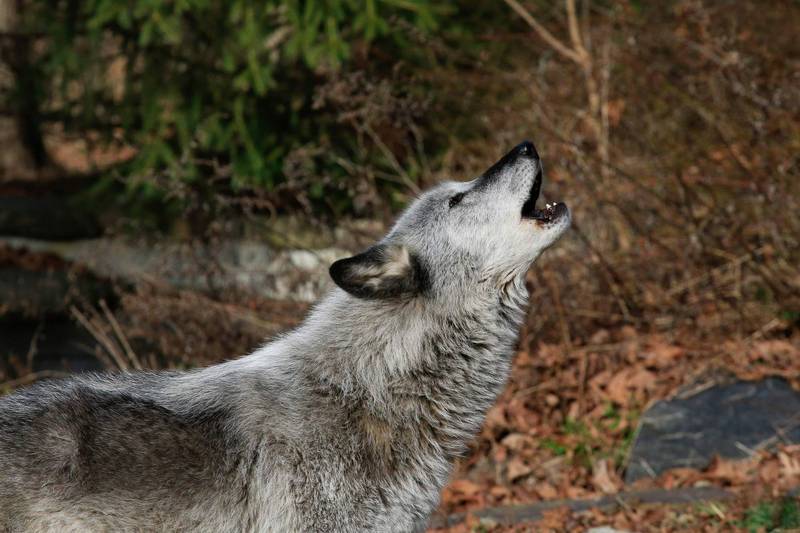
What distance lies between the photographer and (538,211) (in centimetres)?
487

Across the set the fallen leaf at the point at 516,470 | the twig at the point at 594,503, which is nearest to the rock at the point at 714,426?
the twig at the point at 594,503

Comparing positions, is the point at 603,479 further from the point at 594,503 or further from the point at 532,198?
the point at 532,198

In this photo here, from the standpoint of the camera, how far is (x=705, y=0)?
10.2 metres

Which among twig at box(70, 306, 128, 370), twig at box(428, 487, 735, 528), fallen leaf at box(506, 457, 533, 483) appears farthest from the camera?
twig at box(70, 306, 128, 370)

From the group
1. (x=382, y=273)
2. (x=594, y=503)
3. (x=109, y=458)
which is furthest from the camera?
(x=594, y=503)

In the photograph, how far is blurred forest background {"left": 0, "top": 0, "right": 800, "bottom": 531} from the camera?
850cm

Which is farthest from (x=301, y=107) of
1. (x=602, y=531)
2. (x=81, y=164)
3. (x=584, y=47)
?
(x=81, y=164)

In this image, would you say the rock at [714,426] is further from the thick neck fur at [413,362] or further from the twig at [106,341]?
the twig at [106,341]

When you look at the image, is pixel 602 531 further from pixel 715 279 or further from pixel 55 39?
pixel 55 39

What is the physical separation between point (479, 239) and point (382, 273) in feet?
1.62

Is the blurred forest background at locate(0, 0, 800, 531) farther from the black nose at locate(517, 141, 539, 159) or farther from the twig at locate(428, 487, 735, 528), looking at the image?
the black nose at locate(517, 141, 539, 159)

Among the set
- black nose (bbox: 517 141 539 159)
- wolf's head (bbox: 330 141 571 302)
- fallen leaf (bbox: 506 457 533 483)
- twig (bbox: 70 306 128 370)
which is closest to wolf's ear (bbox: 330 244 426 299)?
wolf's head (bbox: 330 141 571 302)

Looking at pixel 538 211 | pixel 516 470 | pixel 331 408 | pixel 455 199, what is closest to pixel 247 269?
pixel 516 470

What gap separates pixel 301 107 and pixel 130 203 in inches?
95.8
